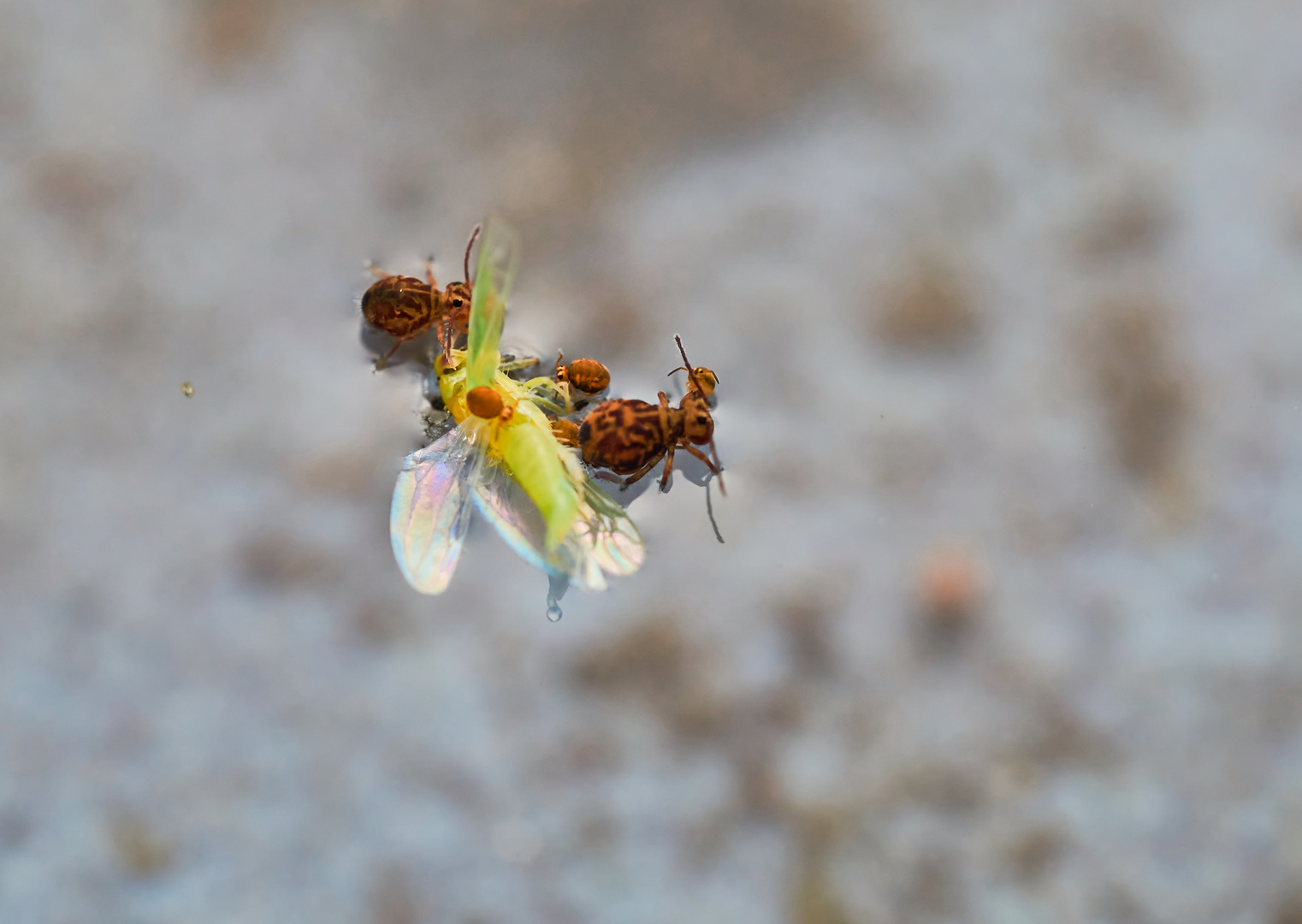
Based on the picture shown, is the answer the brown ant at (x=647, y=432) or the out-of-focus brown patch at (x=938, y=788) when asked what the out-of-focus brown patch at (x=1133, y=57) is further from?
the out-of-focus brown patch at (x=938, y=788)

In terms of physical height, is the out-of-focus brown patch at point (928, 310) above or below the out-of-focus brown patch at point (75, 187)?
below

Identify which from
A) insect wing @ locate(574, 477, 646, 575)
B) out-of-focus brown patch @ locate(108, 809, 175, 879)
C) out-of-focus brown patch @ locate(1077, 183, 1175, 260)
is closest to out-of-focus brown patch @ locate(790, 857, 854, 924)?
insect wing @ locate(574, 477, 646, 575)

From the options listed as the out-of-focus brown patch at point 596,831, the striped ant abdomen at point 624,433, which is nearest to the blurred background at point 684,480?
the out-of-focus brown patch at point 596,831

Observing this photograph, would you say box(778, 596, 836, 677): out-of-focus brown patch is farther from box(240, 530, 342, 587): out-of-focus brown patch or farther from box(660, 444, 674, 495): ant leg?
box(240, 530, 342, 587): out-of-focus brown patch

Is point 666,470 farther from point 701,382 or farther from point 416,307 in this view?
point 416,307

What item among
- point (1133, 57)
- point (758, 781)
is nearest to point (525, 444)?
point (758, 781)

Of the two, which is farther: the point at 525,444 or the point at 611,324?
the point at 611,324
